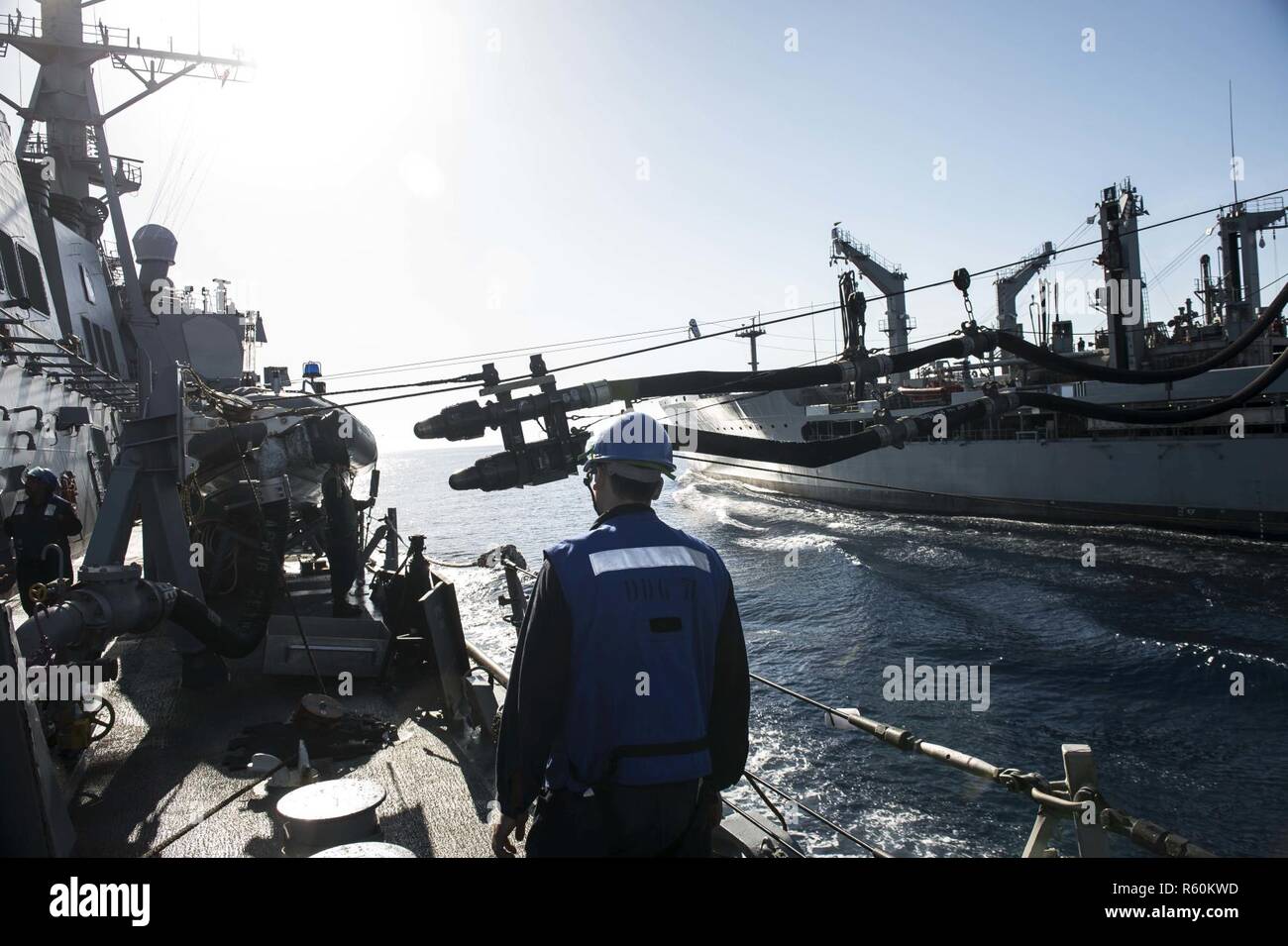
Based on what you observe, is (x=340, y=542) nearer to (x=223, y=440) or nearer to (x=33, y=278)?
(x=223, y=440)

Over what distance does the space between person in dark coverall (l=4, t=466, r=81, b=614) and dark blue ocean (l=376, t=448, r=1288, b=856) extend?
9.01m

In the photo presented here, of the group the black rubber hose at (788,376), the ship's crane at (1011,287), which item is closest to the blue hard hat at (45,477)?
the black rubber hose at (788,376)

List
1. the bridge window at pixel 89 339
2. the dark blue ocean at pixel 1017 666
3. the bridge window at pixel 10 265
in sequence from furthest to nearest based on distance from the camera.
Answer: the bridge window at pixel 89 339
the bridge window at pixel 10 265
the dark blue ocean at pixel 1017 666

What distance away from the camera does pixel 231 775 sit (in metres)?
5.46

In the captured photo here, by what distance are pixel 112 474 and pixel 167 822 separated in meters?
4.03

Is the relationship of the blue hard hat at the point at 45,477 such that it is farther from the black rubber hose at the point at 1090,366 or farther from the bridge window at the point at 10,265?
the black rubber hose at the point at 1090,366

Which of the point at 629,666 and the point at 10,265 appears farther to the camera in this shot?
the point at 10,265

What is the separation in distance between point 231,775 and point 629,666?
4614 mm

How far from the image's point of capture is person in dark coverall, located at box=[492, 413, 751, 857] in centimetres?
232

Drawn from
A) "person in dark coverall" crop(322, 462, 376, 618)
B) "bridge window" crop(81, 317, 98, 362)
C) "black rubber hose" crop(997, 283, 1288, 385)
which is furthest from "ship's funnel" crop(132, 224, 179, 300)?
"black rubber hose" crop(997, 283, 1288, 385)

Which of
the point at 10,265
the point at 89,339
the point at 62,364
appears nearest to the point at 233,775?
the point at 62,364

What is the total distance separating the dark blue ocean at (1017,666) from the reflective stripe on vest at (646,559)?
914cm

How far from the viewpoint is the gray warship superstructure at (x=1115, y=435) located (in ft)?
95.6
